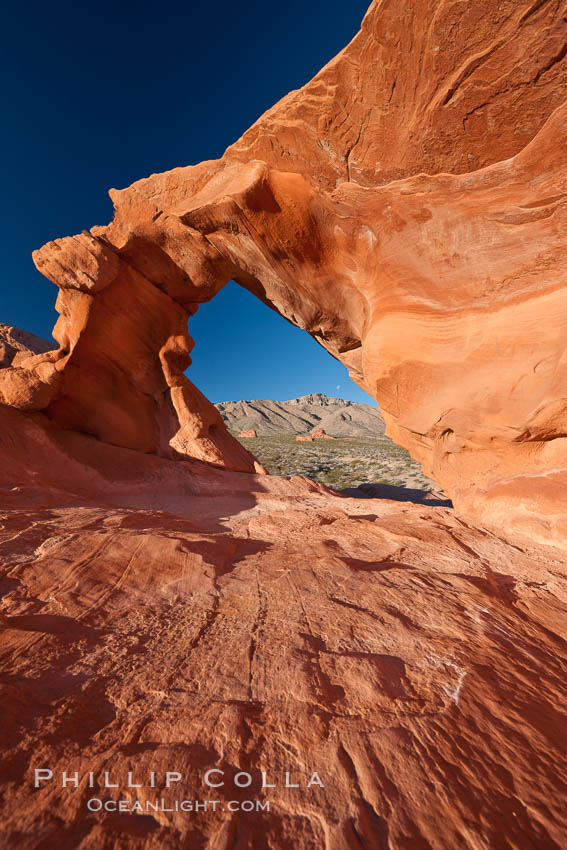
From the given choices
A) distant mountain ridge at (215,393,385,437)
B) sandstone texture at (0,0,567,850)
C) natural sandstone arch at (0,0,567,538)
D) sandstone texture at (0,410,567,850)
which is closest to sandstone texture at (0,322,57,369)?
sandstone texture at (0,0,567,850)

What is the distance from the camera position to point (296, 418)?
335 feet

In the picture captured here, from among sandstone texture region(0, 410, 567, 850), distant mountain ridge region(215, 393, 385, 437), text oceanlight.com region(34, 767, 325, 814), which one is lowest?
text oceanlight.com region(34, 767, 325, 814)

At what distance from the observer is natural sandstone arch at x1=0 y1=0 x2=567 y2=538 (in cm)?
457

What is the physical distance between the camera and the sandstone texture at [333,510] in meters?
1.48

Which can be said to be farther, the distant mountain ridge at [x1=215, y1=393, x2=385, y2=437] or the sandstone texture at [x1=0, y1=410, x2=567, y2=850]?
the distant mountain ridge at [x1=215, y1=393, x2=385, y2=437]

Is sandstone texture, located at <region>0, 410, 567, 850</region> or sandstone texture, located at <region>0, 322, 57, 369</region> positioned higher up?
sandstone texture, located at <region>0, 322, 57, 369</region>

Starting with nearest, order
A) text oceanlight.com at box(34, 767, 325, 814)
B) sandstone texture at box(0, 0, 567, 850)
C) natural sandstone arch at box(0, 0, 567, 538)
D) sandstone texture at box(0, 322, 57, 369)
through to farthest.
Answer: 1. text oceanlight.com at box(34, 767, 325, 814)
2. sandstone texture at box(0, 0, 567, 850)
3. natural sandstone arch at box(0, 0, 567, 538)
4. sandstone texture at box(0, 322, 57, 369)

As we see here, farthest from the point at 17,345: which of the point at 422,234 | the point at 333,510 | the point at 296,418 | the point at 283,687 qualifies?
the point at 296,418

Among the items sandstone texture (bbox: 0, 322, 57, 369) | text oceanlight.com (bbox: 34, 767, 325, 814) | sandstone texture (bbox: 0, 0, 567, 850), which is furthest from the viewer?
sandstone texture (bbox: 0, 322, 57, 369)

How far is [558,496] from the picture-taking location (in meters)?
4.70

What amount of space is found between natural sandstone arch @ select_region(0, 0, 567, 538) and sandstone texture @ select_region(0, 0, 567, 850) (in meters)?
0.04

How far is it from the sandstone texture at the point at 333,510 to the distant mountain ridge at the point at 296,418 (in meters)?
65.9

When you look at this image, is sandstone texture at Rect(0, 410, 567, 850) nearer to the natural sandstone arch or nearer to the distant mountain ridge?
the natural sandstone arch

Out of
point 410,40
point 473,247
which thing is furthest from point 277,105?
point 473,247
